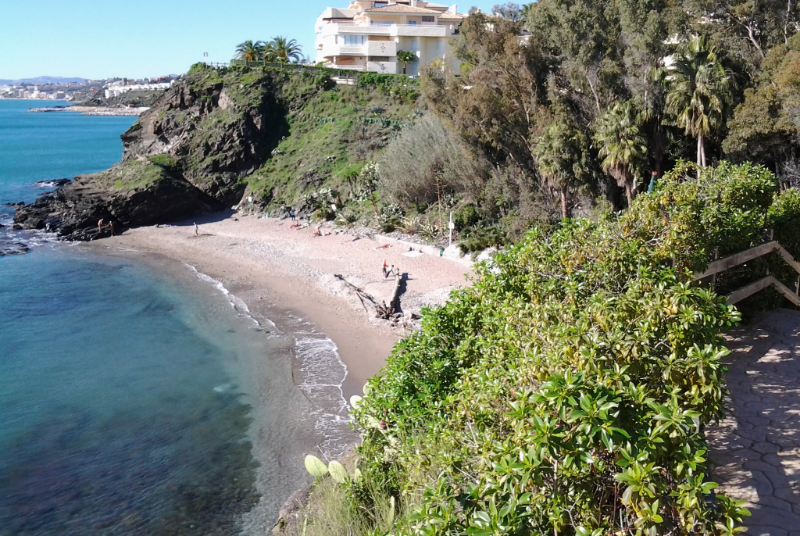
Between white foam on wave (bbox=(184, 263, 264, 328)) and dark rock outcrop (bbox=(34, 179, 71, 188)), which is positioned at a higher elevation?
dark rock outcrop (bbox=(34, 179, 71, 188))

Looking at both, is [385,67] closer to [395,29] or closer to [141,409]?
[395,29]

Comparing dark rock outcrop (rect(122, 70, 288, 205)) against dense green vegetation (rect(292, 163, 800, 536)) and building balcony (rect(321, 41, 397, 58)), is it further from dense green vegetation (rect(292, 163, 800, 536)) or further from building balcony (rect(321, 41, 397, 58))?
dense green vegetation (rect(292, 163, 800, 536))

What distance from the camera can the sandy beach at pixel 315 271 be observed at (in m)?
21.3

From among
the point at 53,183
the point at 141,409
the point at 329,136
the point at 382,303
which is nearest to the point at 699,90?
the point at 382,303

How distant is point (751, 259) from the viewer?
34.6ft

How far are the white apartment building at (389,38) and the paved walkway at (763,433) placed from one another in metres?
51.1

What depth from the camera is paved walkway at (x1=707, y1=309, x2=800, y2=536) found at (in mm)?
5816

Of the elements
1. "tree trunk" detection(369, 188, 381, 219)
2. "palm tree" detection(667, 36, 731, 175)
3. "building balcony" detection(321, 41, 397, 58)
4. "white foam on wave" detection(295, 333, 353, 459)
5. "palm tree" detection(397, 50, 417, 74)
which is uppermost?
"building balcony" detection(321, 41, 397, 58)

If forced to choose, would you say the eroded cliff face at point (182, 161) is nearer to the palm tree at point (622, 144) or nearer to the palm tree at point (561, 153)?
the palm tree at point (561, 153)

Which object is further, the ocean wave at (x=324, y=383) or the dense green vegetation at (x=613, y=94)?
the dense green vegetation at (x=613, y=94)

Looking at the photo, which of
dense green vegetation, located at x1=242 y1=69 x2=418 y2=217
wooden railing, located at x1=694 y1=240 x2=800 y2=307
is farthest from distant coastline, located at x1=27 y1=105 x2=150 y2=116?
wooden railing, located at x1=694 y1=240 x2=800 y2=307

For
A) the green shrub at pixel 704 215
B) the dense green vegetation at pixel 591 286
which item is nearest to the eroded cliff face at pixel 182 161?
the dense green vegetation at pixel 591 286

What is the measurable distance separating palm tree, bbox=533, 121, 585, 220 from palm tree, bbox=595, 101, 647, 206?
100 centimetres

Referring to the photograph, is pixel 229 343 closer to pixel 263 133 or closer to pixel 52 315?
pixel 52 315
